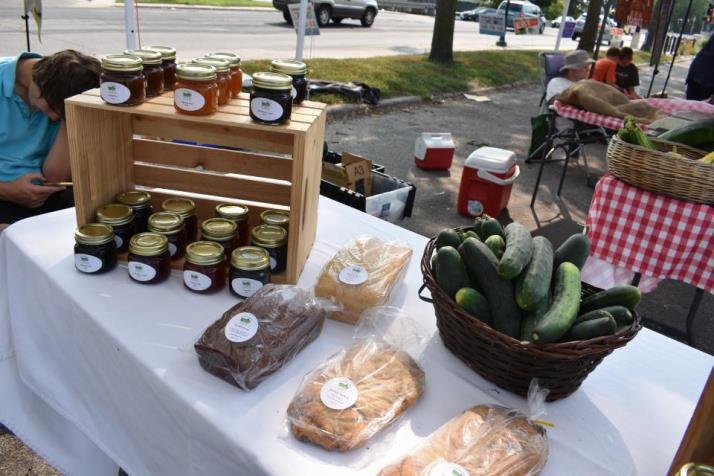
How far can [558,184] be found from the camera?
5828 mm

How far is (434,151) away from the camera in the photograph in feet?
18.3

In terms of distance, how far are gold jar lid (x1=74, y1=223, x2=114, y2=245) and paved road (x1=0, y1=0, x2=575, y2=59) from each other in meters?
7.88

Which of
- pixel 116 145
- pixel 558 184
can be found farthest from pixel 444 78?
pixel 116 145

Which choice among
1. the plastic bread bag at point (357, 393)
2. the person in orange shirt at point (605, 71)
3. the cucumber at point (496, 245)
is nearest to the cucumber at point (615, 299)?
the cucumber at point (496, 245)

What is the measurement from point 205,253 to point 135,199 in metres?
0.46

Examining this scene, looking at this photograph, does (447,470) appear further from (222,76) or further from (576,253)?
(222,76)

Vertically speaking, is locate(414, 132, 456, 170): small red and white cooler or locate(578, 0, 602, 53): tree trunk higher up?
locate(578, 0, 602, 53): tree trunk

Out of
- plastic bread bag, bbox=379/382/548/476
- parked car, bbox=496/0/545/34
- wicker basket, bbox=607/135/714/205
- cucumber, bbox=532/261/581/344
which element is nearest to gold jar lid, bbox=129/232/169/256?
plastic bread bag, bbox=379/382/548/476

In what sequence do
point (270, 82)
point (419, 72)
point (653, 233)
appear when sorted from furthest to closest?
point (419, 72) < point (653, 233) < point (270, 82)

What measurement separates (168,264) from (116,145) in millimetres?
491

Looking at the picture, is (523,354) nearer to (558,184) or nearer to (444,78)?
(558,184)

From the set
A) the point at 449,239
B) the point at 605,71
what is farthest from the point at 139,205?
the point at 605,71

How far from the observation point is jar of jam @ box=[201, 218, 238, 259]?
5.12ft

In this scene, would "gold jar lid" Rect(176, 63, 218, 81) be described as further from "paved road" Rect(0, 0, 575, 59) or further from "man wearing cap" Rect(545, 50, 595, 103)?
"paved road" Rect(0, 0, 575, 59)
